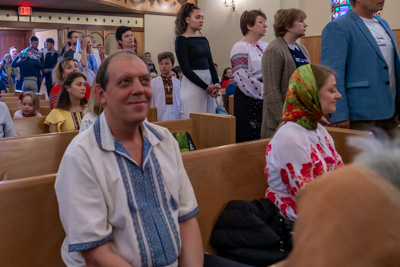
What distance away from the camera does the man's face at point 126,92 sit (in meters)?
1.71

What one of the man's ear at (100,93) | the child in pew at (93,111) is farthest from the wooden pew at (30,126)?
the man's ear at (100,93)

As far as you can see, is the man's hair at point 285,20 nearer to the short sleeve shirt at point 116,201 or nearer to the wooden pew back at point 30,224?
the short sleeve shirt at point 116,201

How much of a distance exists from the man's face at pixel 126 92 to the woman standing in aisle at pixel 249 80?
1998 millimetres

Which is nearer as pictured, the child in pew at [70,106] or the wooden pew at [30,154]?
the wooden pew at [30,154]

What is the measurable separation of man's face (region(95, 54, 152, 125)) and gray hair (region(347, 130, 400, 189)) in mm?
1228

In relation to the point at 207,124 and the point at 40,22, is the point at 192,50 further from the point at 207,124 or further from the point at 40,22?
the point at 40,22

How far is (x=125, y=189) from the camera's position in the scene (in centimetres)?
162

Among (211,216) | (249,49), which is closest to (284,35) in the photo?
(249,49)

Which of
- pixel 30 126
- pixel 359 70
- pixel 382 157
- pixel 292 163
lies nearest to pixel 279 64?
pixel 359 70

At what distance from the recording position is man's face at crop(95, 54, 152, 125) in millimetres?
1713

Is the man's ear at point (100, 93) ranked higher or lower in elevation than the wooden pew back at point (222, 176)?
higher

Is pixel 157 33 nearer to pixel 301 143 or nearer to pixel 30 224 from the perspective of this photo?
pixel 301 143

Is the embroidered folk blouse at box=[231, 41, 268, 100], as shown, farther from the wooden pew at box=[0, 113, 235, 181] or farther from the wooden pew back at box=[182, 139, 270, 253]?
the wooden pew back at box=[182, 139, 270, 253]

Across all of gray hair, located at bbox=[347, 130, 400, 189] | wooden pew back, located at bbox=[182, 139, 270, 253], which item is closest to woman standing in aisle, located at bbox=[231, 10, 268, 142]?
wooden pew back, located at bbox=[182, 139, 270, 253]
